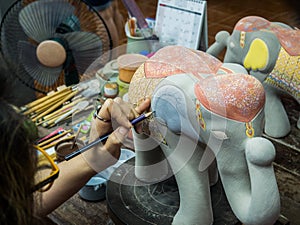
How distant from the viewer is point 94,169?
0.87 metres

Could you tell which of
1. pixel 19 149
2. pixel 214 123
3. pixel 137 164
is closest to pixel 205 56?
pixel 214 123

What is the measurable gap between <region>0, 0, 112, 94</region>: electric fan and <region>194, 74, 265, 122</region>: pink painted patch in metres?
0.43

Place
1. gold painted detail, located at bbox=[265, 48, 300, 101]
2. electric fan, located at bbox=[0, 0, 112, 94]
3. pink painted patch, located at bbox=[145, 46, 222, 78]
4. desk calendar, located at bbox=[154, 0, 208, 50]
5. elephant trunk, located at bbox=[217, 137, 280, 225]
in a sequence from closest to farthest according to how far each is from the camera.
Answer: elephant trunk, located at bbox=[217, 137, 280, 225], pink painted patch, located at bbox=[145, 46, 222, 78], electric fan, located at bbox=[0, 0, 112, 94], gold painted detail, located at bbox=[265, 48, 300, 101], desk calendar, located at bbox=[154, 0, 208, 50]

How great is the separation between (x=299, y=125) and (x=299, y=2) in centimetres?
236

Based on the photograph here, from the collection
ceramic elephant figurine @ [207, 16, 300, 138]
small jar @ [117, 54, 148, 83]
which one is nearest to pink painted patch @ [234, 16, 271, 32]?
ceramic elephant figurine @ [207, 16, 300, 138]

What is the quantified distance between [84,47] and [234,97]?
0.52 m

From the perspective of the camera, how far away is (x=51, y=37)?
1.14 meters

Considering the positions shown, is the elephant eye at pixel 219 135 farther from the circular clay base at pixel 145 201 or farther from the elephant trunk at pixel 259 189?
the circular clay base at pixel 145 201

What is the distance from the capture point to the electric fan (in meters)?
1.11

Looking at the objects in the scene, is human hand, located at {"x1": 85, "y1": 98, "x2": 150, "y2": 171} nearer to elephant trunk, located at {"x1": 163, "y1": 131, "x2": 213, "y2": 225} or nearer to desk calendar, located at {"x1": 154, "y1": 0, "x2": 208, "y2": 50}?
elephant trunk, located at {"x1": 163, "y1": 131, "x2": 213, "y2": 225}

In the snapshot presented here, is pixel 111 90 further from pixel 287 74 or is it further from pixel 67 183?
pixel 287 74

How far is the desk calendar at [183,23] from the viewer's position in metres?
1.47

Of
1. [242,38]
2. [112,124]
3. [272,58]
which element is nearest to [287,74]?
[272,58]

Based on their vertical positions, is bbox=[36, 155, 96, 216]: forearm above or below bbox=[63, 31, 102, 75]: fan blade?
below
